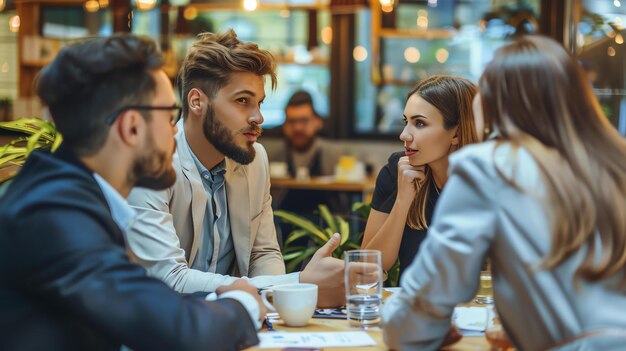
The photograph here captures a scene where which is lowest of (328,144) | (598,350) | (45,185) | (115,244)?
(328,144)

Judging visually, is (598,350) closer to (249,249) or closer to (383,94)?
(249,249)

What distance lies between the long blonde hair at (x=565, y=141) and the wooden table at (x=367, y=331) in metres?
0.37

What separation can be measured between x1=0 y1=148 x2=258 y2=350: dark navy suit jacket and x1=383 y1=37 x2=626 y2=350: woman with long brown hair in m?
0.48

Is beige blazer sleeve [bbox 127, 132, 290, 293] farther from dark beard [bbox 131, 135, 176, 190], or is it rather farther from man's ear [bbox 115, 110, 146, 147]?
man's ear [bbox 115, 110, 146, 147]

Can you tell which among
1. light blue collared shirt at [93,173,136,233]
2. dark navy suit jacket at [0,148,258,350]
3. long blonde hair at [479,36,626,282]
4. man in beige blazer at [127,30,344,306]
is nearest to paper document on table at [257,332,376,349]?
dark navy suit jacket at [0,148,258,350]

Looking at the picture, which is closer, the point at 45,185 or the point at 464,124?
the point at 45,185

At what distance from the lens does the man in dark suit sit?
146 cm

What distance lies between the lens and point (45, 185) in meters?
1.53

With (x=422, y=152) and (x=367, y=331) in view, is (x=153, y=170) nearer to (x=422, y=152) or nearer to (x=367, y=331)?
(x=367, y=331)

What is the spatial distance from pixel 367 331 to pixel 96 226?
27.9 inches

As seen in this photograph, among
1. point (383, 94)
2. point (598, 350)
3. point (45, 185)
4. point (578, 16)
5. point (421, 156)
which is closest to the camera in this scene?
point (598, 350)

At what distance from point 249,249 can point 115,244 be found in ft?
4.14

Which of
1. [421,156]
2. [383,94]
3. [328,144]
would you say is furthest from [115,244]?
[383,94]

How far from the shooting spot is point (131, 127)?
169 cm
